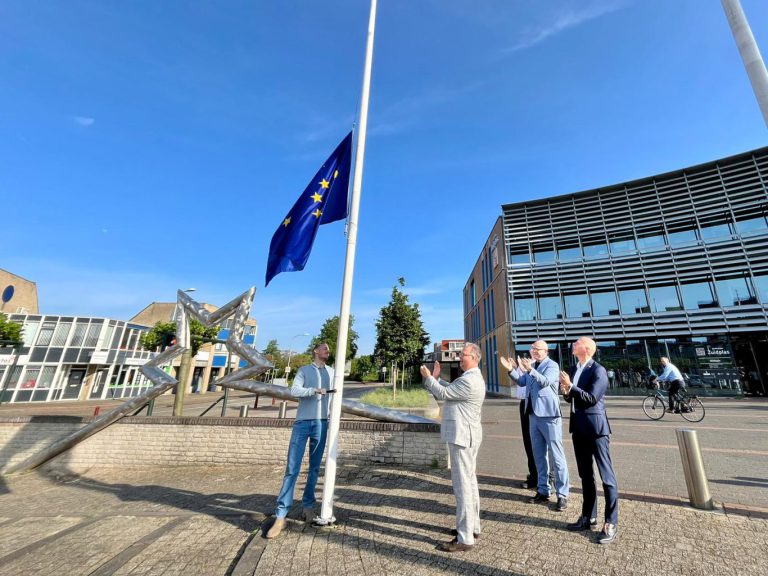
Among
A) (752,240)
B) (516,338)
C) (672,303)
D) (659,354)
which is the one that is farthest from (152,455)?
(752,240)

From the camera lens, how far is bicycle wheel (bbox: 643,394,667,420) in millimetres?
11156

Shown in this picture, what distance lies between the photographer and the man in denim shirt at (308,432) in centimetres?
355

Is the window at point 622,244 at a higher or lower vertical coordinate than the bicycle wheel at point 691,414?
higher

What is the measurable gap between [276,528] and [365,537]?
3.03ft

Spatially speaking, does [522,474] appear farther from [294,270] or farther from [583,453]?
[294,270]

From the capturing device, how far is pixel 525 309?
25.1 meters

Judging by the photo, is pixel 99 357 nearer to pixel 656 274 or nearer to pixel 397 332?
pixel 397 332

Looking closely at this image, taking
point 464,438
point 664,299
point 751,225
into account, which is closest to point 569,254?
point 664,299

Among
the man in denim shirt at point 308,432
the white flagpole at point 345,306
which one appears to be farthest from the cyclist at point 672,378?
the man in denim shirt at point 308,432

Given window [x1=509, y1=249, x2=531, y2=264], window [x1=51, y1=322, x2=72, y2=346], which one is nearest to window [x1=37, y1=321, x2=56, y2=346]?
window [x1=51, y1=322, x2=72, y2=346]

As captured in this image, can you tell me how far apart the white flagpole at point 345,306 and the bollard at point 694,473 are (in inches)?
163

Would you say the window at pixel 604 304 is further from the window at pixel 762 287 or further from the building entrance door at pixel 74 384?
the building entrance door at pixel 74 384

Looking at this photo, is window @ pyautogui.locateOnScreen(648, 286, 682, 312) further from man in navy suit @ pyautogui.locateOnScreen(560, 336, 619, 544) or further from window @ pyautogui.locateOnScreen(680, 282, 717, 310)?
man in navy suit @ pyautogui.locateOnScreen(560, 336, 619, 544)

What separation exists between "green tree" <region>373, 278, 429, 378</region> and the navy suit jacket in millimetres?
18520
